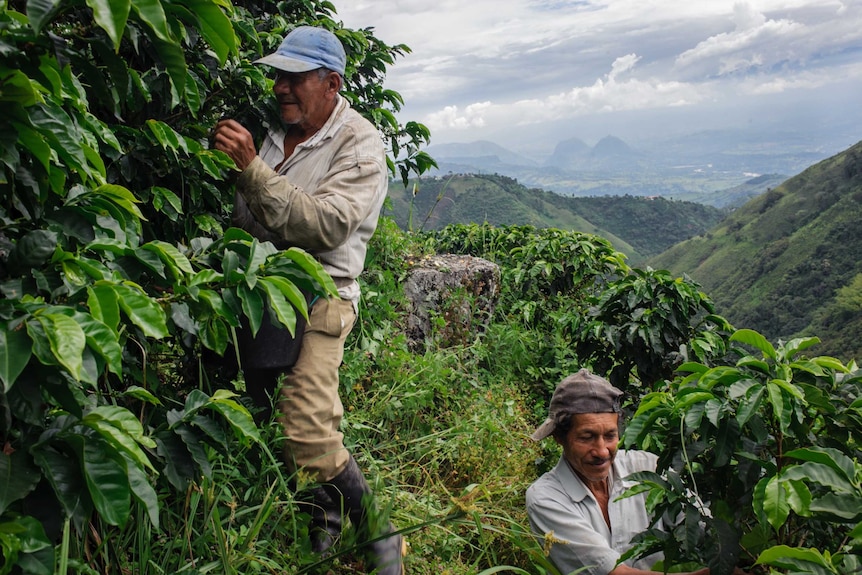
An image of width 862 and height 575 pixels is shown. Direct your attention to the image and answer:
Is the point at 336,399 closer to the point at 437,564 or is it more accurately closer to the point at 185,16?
the point at 437,564

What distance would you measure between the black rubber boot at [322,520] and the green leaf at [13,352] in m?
1.65

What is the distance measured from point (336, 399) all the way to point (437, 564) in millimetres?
904

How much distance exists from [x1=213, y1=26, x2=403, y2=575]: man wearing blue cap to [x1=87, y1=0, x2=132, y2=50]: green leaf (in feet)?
4.58

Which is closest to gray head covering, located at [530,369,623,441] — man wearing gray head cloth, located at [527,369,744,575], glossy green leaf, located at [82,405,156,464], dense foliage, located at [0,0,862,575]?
man wearing gray head cloth, located at [527,369,744,575]

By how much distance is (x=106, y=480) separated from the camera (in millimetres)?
1286

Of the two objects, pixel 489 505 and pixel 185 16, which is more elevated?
pixel 185 16

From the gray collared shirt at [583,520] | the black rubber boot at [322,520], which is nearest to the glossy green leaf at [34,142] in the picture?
the black rubber boot at [322,520]

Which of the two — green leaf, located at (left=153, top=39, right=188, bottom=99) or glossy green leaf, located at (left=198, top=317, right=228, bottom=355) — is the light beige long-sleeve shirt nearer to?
glossy green leaf, located at (left=198, top=317, right=228, bottom=355)

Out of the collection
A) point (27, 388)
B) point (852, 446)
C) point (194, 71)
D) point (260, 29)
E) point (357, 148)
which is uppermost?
point (260, 29)

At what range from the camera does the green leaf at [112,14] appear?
1.10m

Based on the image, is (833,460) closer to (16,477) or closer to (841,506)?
(841,506)

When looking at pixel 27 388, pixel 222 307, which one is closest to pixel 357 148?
pixel 222 307

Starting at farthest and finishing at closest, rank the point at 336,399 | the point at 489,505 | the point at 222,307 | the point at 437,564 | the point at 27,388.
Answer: the point at 489,505 → the point at 437,564 → the point at 336,399 → the point at 222,307 → the point at 27,388

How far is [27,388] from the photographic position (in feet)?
3.96
